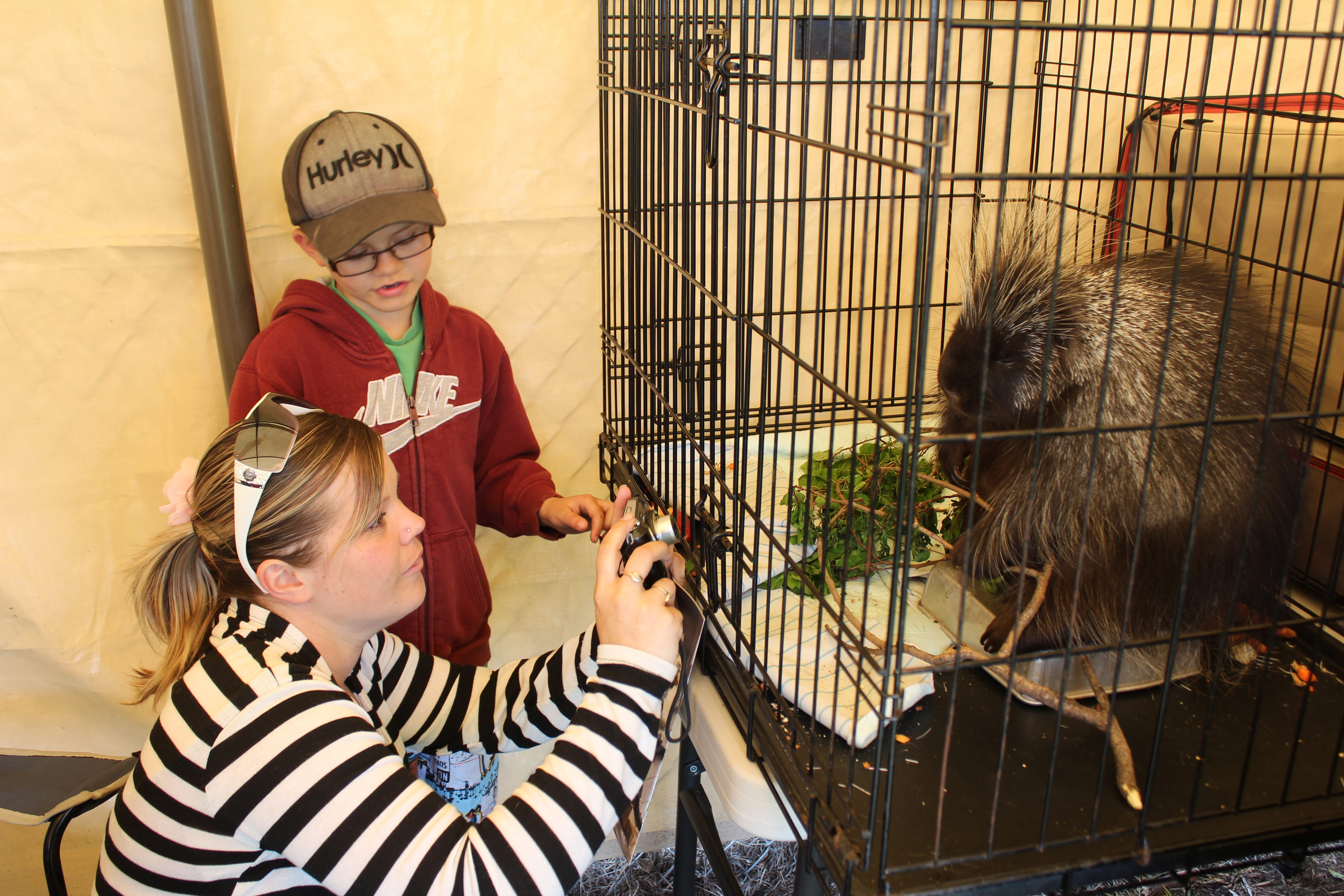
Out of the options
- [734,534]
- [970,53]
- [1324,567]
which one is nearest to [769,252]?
[734,534]

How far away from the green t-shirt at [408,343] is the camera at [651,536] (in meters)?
0.44

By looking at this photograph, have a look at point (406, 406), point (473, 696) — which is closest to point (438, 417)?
point (406, 406)

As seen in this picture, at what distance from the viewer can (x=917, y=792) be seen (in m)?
0.84

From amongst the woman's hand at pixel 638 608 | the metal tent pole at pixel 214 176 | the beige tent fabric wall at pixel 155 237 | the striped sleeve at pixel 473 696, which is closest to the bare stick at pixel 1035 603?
the woman's hand at pixel 638 608

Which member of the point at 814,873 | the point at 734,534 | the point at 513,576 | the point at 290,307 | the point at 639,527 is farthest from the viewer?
the point at 513,576

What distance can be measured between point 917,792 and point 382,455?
1.98ft

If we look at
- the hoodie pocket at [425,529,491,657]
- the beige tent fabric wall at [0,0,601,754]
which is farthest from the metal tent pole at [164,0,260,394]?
the hoodie pocket at [425,529,491,657]

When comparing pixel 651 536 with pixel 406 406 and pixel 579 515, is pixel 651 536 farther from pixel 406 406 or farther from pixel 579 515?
pixel 406 406

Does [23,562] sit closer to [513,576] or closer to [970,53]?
[513,576]

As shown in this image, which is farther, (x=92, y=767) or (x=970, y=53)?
(x=970, y=53)

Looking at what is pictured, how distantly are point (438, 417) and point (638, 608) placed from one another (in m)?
0.57

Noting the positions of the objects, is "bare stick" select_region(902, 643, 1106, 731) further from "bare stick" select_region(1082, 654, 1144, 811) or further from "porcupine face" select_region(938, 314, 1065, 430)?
"porcupine face" select_region(938, 314, 1065, 430)

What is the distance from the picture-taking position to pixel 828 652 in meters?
1.03

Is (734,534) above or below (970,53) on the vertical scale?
below
